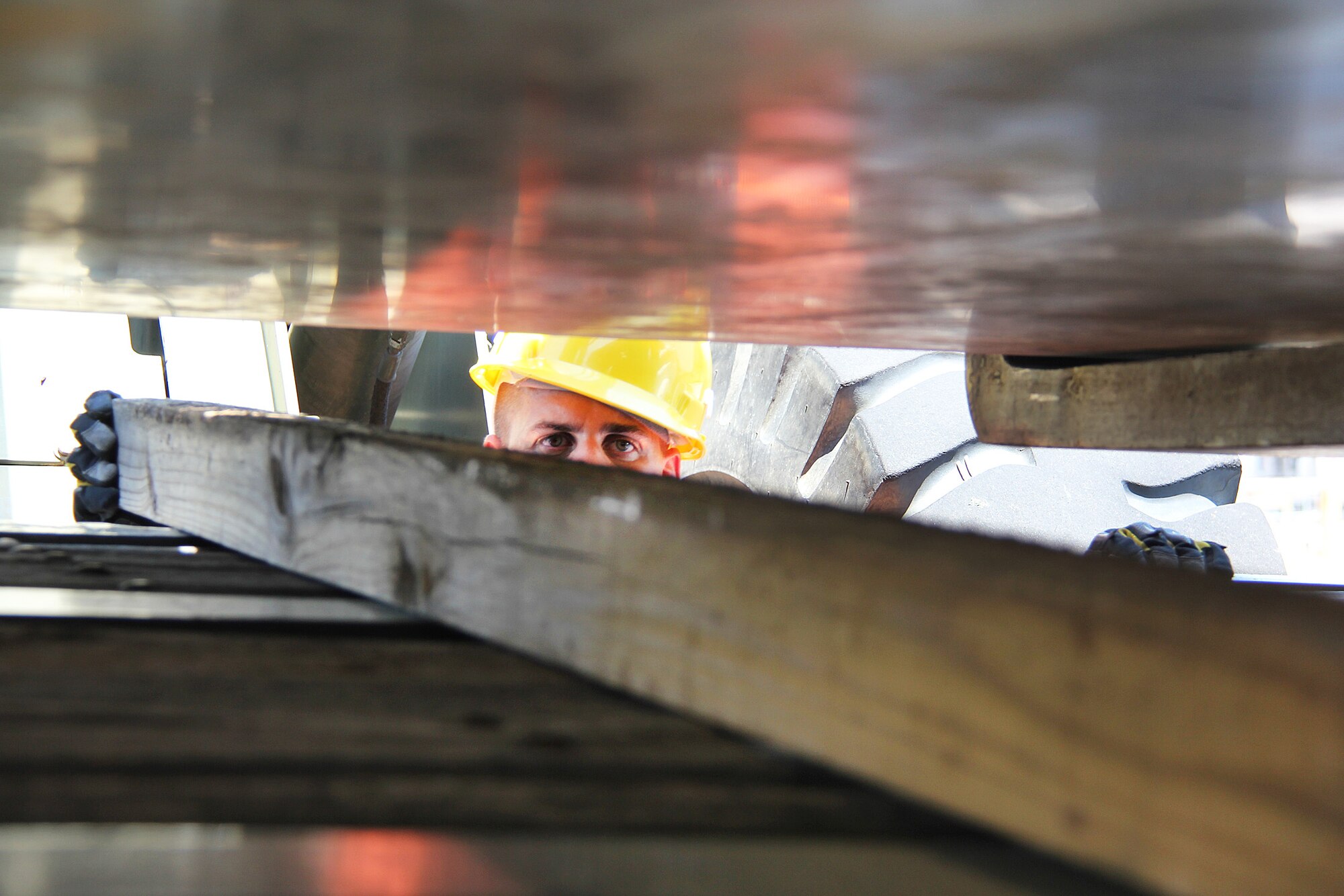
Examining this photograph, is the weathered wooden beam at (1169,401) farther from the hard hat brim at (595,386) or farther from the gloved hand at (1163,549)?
the hard hat brim at (595,386)

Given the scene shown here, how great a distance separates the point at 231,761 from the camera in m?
0.56

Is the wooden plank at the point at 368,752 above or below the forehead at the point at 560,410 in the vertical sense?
below

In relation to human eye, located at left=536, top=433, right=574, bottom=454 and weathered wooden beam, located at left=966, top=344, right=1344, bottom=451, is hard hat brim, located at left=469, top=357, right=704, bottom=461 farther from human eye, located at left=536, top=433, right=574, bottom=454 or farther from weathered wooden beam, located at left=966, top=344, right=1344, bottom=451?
weathered wooden beam, located at left=966, top=344, right=1344, bottom=451

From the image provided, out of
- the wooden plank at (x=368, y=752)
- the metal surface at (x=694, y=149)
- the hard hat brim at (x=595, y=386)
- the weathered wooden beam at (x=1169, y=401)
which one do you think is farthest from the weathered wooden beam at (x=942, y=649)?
the hard hat brim at (x=595, y=386)

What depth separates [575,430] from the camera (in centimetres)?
286

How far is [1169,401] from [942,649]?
1.31 meters

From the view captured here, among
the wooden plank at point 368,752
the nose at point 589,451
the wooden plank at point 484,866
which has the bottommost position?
the wooden plank at point 484,866

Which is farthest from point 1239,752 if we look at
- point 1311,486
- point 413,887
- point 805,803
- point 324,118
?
point 1311,486

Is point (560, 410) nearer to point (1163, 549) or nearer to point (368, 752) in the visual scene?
point (1163, 549)

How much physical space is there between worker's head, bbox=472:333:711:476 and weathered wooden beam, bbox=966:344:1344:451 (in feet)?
3.30

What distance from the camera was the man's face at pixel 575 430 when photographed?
2.84 metres

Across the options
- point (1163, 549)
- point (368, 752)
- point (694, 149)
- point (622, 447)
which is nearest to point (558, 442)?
point (622, 447)

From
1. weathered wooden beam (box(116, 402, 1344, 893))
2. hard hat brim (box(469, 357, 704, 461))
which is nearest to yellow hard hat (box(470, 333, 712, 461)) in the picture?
hard hat brim (box(469, 357, 704, 461))

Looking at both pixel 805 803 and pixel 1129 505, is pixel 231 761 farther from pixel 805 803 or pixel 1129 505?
pixel 1129 505
